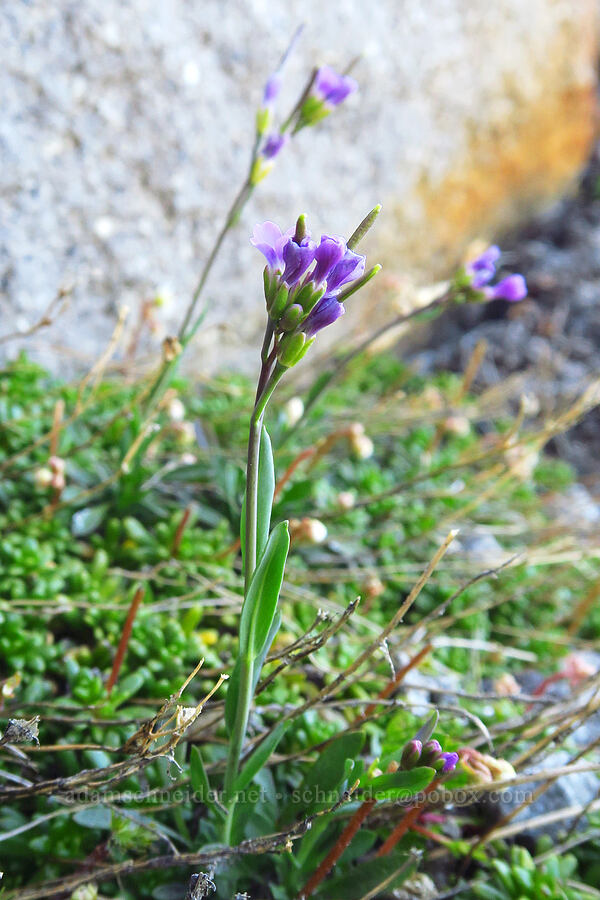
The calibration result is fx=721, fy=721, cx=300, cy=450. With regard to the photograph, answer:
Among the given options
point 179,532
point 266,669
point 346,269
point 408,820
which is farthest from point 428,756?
point 179,532

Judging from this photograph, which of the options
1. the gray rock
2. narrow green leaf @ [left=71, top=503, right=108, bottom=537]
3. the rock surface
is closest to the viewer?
the gray rock

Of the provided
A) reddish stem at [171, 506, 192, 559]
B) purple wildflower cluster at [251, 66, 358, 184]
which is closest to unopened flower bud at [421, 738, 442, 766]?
reddish stem at [171, 506, 192, 559]

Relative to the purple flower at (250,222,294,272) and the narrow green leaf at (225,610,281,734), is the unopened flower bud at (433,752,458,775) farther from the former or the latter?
the purple flower at (250,222,294,272)

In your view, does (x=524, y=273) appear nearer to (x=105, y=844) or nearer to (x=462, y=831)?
(x=462, y=831)

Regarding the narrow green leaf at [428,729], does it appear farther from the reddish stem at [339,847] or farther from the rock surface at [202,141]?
the rock surface at [202,141]

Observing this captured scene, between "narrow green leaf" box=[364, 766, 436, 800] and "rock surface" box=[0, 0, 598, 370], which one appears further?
"rock surface" box=[0, 0, 598, 370]

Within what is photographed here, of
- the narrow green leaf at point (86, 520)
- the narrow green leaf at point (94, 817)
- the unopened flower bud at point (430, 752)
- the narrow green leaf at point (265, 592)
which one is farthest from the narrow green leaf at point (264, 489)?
the narrow green leaf at point (86, 520)

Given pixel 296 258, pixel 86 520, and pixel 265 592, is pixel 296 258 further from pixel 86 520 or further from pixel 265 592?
pixel 86 520
